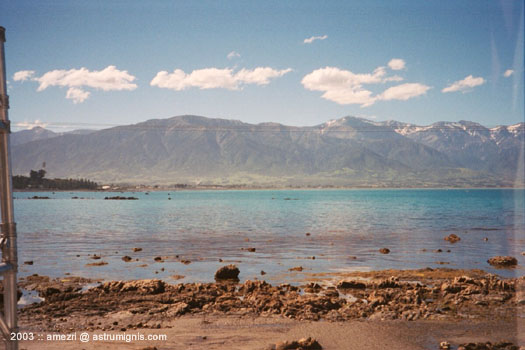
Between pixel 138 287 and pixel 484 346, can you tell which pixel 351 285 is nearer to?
pixel 484 346

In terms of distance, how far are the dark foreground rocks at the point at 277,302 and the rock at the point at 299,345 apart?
7.36 feet

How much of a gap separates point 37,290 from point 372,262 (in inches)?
641

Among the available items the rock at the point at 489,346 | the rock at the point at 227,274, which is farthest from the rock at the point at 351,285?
the rock at the point at 489,346

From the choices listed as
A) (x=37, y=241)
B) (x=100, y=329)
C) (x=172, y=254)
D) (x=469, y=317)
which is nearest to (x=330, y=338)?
(x=469, y=317)

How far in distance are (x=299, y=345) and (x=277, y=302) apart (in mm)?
3527

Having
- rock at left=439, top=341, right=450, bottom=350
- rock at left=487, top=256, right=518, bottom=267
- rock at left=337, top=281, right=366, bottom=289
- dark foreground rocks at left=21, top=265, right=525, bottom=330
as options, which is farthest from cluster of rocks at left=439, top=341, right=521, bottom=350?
rock at left=487, top=256, right=518, bottom=267

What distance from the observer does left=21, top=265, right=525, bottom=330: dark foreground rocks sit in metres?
11.9

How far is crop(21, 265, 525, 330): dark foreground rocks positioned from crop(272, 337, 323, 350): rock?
224cm

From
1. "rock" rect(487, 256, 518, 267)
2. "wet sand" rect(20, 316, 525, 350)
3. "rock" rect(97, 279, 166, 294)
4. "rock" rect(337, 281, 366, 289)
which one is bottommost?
"rock" rect(487, 256, 518, 267)

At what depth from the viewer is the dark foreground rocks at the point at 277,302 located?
1188 cm

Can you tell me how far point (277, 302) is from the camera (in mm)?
12789

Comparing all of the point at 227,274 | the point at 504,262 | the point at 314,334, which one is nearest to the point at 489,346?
the point at 314,334

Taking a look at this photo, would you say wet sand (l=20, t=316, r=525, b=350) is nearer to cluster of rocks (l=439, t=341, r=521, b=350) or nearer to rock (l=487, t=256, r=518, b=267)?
cluster of rocks (l=439, t=341, r=521, b=350)

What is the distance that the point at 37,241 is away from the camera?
33.9 m
